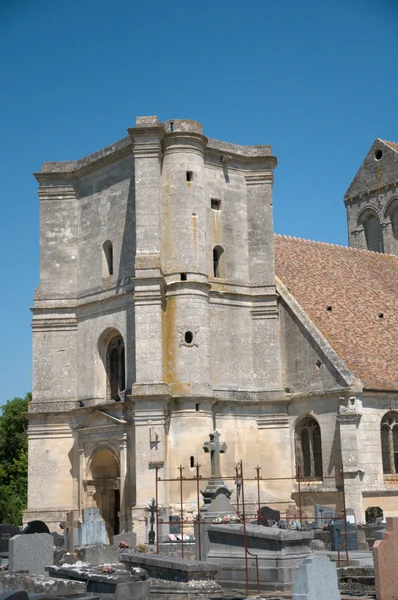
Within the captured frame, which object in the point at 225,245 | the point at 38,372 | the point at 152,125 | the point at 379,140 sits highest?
the point at 379,140

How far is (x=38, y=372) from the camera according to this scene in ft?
111

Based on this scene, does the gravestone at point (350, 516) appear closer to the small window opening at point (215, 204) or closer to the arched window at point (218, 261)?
the arched window at point (218, 261)

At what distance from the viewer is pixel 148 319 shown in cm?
3056

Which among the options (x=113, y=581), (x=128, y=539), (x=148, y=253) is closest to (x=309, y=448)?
(x=148, y=253)

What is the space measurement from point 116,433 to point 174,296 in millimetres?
5058

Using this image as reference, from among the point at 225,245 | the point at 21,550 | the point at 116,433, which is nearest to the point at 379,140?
the point at 225,245

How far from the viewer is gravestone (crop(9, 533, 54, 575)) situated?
61.2 ft

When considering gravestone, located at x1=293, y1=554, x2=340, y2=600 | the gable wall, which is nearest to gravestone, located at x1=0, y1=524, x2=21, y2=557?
the gable wall

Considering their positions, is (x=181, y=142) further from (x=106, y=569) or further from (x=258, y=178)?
(x=106, y=569)

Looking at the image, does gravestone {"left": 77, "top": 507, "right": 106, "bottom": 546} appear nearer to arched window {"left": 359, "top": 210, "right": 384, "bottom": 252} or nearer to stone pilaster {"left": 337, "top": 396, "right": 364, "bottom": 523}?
stone pilaster {"left": 337, "top": 396, "right": 364, "bottom": 523}

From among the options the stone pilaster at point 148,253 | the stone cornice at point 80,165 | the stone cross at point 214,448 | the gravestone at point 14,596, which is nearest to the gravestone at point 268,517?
the stone cross at point 214,448

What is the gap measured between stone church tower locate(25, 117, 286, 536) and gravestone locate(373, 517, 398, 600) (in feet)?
45.9

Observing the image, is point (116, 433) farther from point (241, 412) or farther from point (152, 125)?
point (152, 125)

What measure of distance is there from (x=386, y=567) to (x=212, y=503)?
888cm
